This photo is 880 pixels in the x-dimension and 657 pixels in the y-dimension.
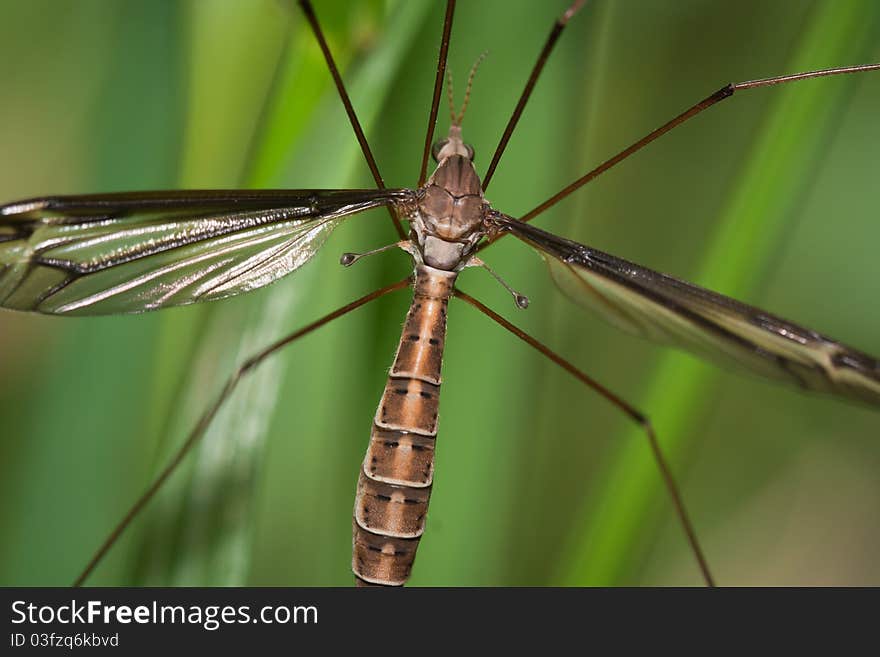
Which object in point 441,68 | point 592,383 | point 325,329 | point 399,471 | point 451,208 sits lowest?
point 399,471

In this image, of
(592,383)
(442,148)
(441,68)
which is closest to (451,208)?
(442,148)

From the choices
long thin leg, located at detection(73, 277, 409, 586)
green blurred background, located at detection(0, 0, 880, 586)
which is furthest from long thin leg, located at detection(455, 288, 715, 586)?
long thin leg, located at detection(73, 277, 409, 586)

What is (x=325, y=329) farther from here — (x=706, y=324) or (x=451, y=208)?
(x=706, y=324)

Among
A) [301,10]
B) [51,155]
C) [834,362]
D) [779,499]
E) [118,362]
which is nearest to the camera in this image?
[834,362]

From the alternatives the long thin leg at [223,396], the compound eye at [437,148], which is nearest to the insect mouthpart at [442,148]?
the compound eye at [437,148]

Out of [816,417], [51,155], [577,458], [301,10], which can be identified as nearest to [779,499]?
[816,417]

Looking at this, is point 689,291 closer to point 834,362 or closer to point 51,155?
point 834,362
